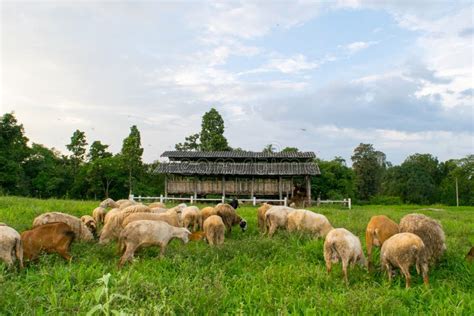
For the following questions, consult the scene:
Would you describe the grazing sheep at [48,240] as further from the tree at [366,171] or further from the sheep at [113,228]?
the tree at [366,171]

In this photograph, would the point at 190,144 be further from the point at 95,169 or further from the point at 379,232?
the point at 379,232

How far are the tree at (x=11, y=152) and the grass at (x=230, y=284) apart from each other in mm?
30796

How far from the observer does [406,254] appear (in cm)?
738

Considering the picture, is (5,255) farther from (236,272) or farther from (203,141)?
(203,141)

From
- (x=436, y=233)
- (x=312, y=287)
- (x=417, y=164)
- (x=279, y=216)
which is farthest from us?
(x=417, y=164)

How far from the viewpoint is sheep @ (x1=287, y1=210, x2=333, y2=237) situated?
1123cm

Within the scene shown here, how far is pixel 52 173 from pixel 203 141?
16.8 metres

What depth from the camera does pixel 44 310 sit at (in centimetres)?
563

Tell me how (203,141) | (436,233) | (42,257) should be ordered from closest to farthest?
(42,257)
(436,233)
(203,141)

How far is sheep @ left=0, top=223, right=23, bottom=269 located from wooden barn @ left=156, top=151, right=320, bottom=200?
22863 mm

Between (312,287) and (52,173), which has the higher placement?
(52,173)

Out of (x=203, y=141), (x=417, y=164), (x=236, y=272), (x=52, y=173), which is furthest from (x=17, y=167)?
(x=417, y=164)

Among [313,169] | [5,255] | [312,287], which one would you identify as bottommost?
[312,287]

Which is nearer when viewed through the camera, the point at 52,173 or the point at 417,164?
the point at 52,173
